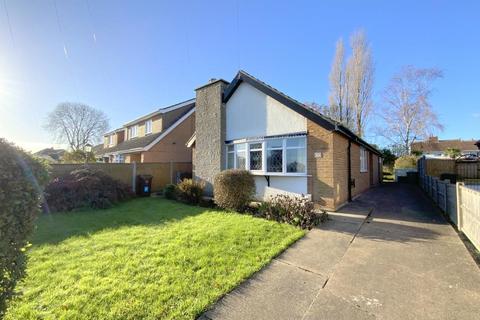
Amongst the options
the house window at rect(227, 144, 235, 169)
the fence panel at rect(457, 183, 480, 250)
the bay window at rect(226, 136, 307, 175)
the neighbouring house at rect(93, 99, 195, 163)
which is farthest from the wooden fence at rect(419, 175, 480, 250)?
the neighbouring house at rect(93, 99, 195, 163)

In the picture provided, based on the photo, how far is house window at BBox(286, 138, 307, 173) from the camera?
29.5ft

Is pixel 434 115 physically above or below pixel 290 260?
above

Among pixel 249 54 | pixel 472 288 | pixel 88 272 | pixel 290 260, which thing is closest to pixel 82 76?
pixel 249 54

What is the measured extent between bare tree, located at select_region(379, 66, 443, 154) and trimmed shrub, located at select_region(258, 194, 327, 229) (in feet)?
101

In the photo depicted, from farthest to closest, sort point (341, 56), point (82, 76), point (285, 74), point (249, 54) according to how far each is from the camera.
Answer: point (341, 56) → point (285, 74) → point (249, 54) → point (82, 76)

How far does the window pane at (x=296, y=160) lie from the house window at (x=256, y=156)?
1.39 meters

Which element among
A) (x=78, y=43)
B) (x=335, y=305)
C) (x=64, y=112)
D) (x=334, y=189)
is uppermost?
(x=64, y=112)

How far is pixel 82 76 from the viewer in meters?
9.12

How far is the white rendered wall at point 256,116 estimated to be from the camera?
9367 mm

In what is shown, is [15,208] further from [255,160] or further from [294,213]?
[255,160]

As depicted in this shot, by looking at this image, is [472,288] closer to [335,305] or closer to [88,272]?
[335,305]

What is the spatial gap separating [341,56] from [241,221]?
28.7m

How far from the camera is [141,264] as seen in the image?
13.5 ft

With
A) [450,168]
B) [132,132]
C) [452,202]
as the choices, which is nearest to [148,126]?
[132,132]
